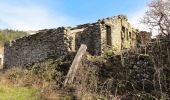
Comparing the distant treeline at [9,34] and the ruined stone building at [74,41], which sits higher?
the distant treeline at [9,34]

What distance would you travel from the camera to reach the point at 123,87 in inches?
558

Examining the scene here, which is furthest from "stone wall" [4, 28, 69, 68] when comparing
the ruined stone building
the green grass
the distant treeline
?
the distant treeline

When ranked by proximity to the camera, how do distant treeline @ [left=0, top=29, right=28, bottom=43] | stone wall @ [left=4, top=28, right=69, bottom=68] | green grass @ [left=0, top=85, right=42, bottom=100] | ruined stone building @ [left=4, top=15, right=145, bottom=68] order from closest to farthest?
green grass @ [left=0, top=85, right=42, bottom=100] → ruined stone building @ [left=4, top=15, right=145, bottom=68] → stone wall @ [left=4, top=28, right=69, bottom=68] → distant treeline @ [left=0, top=29, right=28, bottom=43]

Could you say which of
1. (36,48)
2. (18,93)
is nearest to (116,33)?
(36,48)

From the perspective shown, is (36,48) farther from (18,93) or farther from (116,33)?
(18,93)

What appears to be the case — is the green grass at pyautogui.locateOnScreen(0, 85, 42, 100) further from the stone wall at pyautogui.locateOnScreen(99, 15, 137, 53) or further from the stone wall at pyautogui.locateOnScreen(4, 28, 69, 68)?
the stone wall at pyautogui.locateOnScreen(99, 15, 137, 53)

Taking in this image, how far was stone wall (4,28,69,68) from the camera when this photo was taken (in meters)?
20.3

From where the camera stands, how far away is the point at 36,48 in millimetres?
22047

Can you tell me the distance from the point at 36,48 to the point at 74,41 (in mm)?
2553

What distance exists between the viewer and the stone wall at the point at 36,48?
20.3 metres

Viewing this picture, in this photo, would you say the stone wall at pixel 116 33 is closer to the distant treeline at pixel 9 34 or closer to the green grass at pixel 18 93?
the green grass at pixel 18 93

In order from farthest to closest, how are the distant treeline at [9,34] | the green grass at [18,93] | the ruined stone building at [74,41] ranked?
1. the distant treeline at [9,34]
2. the ruined stone building at [74,41]
3. the green grass at [18,93]

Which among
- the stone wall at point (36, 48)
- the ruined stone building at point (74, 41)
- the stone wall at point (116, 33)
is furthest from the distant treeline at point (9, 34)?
the stone wall at point (116, 33)

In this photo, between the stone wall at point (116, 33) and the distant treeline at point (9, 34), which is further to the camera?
the distant treeline at point (9, 34)
